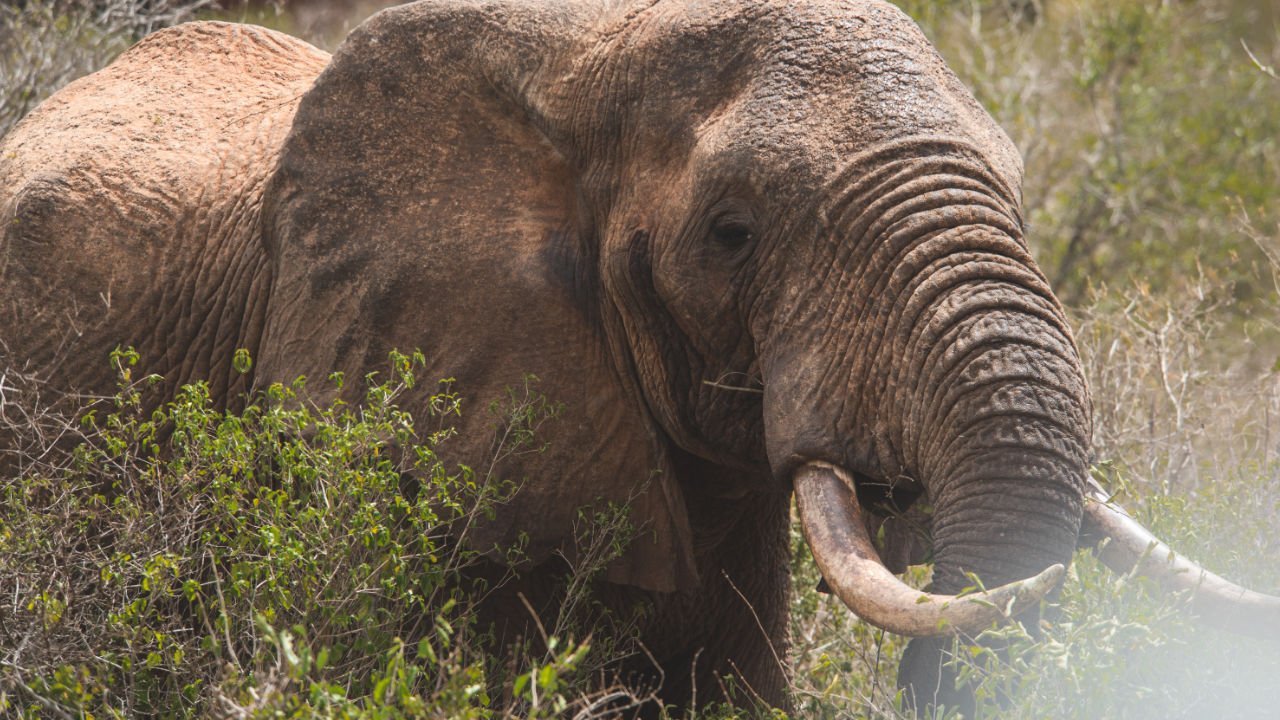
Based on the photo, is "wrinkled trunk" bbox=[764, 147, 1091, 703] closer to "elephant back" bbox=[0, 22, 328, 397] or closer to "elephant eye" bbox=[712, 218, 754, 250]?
"elephant eye" bbox=[712, 218, 754, 250]

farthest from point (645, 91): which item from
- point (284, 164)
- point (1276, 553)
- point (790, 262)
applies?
point (1276, 553)

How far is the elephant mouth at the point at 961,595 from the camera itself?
294 centimetres

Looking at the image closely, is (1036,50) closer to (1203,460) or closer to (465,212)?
(1203,460)

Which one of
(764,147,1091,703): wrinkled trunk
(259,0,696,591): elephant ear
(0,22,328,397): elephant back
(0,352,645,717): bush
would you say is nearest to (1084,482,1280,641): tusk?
(764,147,1091,703): wrinkled trunk

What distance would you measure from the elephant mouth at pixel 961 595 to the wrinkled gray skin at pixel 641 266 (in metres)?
0.11

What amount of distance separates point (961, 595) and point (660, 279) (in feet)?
A: 3.52

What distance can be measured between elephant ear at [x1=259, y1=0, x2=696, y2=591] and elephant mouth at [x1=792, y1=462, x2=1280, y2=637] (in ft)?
2.20

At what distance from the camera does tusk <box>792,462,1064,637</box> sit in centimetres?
293

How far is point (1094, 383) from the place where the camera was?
618 centimetres

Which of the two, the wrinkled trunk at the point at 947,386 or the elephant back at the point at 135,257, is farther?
the elephant back at the point at 135,257

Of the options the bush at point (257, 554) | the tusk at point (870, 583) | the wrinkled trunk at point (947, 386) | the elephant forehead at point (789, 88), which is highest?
the elephant forehead at point (789, 88)

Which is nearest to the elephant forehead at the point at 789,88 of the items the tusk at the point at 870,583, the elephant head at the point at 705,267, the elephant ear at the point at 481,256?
the elephant head at the point at 705,267

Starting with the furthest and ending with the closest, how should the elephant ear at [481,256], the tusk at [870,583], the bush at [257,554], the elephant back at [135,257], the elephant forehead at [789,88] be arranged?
the elephant back at [135,257], the elephant ear at [481,256], the bush at [257,554], the elephant forehead at [789,88], the tusk at [870,583]

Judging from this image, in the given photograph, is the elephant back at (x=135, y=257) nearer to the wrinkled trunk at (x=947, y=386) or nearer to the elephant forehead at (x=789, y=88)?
the elephant forehead at (x=789, y=88)
